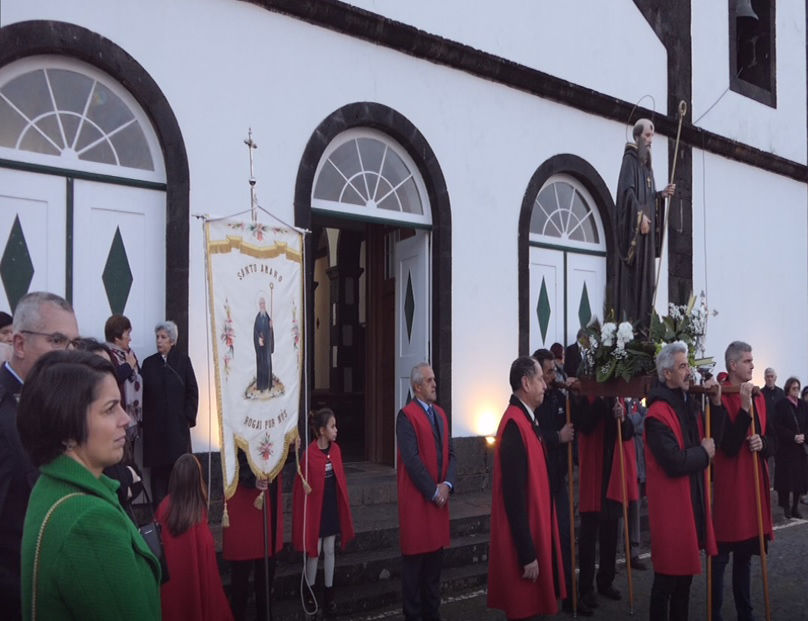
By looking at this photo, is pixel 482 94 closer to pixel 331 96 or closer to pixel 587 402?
pixel 331 96

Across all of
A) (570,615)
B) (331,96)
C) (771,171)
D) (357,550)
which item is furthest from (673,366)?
(771,171)

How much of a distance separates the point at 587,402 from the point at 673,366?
1434mm

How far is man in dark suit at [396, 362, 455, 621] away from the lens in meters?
5.41

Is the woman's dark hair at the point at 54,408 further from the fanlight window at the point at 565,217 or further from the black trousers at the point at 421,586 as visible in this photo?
the fanlight window at the point at 565,217

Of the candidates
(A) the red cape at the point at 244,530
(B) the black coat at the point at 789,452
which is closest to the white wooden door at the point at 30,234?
(A) the red cape at the point at 244,530

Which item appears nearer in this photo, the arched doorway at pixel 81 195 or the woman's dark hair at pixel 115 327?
the woman's dark hair at pixel 115 327

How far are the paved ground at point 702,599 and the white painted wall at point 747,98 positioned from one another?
7.11 meters

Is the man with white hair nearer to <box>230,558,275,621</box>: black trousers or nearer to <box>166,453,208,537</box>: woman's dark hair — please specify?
<box>230,558,275,621</box>: black trousers

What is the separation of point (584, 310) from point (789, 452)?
310 cm

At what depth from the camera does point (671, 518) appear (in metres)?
4.77

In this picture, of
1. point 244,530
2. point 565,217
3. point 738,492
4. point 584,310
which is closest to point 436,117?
point 565,217

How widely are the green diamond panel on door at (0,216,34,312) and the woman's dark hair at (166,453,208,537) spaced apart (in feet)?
8.75

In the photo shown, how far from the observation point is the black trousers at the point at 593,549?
604 cm

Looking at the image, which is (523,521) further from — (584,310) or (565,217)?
(565,217)
